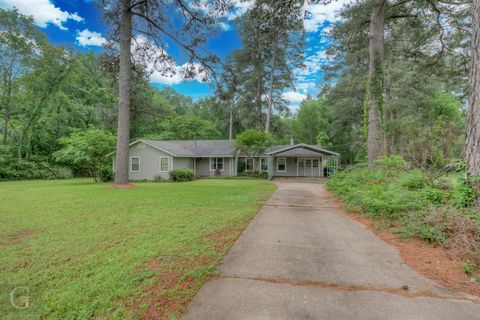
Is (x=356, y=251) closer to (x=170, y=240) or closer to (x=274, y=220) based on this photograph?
(x=274, y=220)

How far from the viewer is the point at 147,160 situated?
65.3 feet

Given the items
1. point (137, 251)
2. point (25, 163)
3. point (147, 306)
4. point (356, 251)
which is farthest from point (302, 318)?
point (25, 163)

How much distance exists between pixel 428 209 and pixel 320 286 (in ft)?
10.9

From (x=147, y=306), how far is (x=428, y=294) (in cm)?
301

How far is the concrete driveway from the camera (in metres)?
2.31

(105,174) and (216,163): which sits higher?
(216,163)

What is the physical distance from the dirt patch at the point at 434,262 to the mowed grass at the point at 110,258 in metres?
2.85

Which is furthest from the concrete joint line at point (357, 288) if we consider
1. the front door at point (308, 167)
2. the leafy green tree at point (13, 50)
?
the leafy green tree at point (13, 50)

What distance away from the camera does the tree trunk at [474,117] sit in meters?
4.32

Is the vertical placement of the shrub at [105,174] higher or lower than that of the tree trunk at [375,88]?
lower

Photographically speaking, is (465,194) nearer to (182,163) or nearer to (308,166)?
(308,166)

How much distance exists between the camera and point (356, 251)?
3.95m

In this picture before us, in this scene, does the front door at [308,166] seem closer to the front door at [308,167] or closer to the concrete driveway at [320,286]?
the front door at [308,167]

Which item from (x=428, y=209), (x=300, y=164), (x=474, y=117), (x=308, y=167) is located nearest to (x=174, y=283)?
(x=428, y=209)
